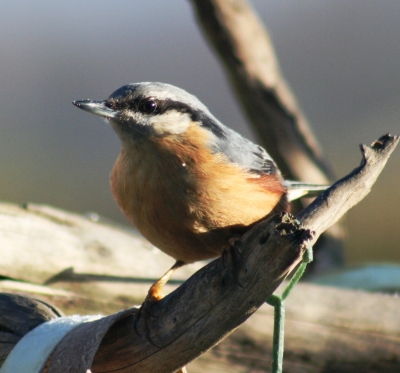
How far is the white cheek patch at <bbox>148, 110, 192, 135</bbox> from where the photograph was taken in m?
3.08

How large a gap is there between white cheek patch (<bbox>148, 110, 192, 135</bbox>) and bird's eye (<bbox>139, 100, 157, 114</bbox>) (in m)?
0.04

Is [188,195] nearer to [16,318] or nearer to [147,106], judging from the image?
[147,106]

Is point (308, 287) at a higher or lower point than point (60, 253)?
lower

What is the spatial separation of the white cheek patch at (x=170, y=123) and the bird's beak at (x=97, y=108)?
189mm

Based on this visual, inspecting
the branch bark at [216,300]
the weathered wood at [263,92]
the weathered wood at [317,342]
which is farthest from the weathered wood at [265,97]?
the branch bark at [216,300]

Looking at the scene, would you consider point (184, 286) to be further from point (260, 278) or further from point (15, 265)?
point (15, 265)

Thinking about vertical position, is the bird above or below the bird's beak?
below

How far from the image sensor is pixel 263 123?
18.3ft

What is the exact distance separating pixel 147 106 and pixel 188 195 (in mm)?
535

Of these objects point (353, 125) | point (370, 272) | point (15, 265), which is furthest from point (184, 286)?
point (353, 125)

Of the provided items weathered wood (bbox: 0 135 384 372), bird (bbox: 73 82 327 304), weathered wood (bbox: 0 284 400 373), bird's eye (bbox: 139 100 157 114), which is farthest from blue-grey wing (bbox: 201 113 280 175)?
weathered wood (bbox: 0 284 400 373)

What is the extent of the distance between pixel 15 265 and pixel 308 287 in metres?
1.86

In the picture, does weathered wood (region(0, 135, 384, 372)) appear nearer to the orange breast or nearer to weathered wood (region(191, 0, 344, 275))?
the orange breast

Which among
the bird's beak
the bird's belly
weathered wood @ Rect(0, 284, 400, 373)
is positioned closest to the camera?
→ the bird's belly
